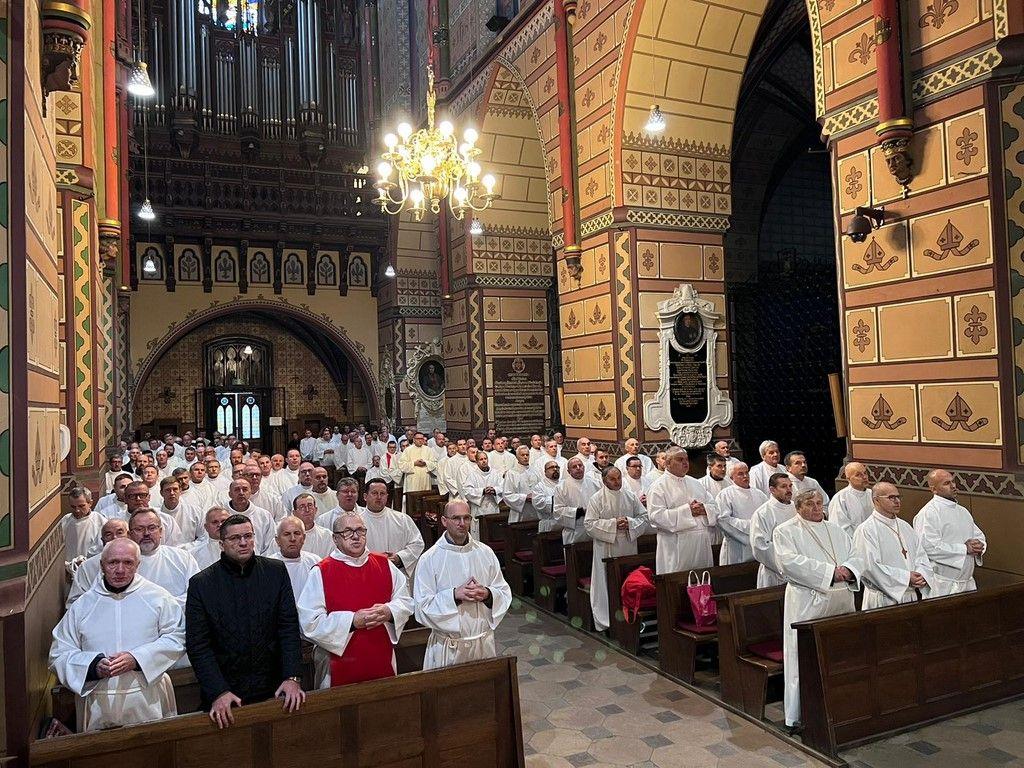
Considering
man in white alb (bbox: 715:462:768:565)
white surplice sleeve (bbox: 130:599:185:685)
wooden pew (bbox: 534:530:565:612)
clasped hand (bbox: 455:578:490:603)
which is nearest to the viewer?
white surplice sleeve (bbox: 130:599:185:685)

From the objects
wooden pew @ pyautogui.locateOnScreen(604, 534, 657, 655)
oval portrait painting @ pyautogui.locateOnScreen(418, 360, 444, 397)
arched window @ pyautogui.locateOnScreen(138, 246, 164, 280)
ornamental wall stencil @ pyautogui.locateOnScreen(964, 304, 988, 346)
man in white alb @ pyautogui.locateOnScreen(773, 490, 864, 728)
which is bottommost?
wooden pew @ pyautogui.locateOnScreen(604, 534, 657, 655)

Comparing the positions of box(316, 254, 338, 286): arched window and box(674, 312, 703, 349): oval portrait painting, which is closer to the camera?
box(674, 312, 703, 349): oval portrait painting

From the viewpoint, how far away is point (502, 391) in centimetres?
1608

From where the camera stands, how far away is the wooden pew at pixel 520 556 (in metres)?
9.20

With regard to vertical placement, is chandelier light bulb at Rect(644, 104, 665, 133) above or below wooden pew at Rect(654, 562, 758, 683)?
above

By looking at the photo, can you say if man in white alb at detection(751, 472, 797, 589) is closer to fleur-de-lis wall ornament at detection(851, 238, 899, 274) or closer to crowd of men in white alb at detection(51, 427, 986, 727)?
crowd of men in white alb at detection(51, 427, 986, 727)

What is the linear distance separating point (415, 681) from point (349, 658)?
0.57m

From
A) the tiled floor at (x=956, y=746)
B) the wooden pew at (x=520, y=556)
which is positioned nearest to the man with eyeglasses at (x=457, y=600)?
the tiled floor at (x=956, y=746)

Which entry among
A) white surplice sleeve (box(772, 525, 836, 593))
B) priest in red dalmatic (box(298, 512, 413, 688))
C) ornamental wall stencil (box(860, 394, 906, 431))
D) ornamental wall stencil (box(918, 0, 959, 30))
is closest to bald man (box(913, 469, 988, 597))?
white surplice sleeve (box(772, 525, 836, 593))

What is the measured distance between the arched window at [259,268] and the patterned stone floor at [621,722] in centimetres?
1737

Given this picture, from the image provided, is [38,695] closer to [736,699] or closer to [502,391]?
[736,699]

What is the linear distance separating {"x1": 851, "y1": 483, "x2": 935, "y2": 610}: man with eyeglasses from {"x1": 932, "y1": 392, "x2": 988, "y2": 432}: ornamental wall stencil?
3.77 ft

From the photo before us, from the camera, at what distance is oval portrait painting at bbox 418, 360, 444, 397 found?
71.1 feet

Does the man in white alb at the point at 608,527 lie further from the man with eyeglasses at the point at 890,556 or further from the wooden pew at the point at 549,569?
the man with eyeglasses at the point at 890,556
